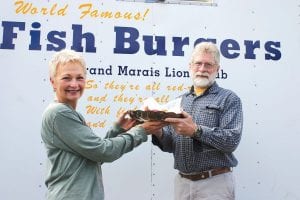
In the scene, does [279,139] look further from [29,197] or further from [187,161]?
[29,197]

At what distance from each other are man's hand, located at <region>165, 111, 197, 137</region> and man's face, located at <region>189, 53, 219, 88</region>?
354 millimetres

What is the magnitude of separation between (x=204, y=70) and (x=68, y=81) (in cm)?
95

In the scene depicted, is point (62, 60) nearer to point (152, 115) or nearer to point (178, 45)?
point (152, 115)

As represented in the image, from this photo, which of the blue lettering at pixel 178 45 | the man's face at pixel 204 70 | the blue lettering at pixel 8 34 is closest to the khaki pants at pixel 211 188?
the man's face at pixel 204 70

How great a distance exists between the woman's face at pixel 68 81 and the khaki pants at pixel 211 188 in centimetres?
95

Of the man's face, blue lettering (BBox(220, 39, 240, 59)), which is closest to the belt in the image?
A: the man's face

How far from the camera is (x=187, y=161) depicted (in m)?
2.31

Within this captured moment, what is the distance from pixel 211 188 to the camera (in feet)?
7.45

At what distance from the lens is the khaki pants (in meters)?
2.27

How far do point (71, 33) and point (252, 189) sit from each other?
1698mm

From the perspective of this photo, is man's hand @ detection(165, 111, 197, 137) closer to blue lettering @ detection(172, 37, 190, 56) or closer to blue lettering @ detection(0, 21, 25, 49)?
blue lettering @ detection(172, 37, 190, 56)

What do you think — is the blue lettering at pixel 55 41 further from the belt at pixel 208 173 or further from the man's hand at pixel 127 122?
the belt at pixel 208 173

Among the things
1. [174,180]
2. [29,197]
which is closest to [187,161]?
[174,180]

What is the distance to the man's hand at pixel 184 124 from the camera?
2096mm
